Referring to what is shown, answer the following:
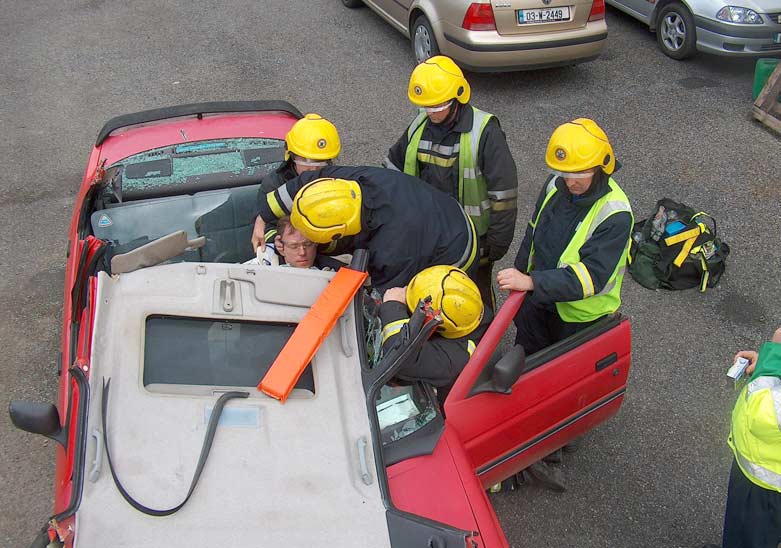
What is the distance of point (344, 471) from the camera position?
248 cm

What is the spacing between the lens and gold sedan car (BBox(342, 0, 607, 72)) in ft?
22.9

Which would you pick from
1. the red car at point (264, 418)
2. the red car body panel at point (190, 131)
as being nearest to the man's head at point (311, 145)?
the red car body panel at point (190, 131)

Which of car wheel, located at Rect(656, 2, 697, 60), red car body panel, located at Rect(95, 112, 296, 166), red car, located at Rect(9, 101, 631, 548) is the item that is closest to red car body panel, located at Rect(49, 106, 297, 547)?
red car body panel, located at Rect(95, 112, 296, 166)

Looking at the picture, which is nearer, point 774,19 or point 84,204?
point 84,204

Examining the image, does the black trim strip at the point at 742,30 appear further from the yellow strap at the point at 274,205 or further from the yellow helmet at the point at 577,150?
the yellow strap at the point at 274,205

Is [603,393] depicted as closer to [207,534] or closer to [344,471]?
[344,471]

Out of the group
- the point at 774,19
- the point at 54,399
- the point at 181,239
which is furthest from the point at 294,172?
the point at 774,19

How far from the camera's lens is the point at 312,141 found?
12.5ft

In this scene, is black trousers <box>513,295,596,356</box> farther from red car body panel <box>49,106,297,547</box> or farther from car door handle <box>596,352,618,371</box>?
red car body panel <box>49,106,297,547</box>

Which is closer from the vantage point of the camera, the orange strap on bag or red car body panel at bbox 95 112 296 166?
the orange strap on bag

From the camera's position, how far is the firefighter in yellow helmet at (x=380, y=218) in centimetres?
314

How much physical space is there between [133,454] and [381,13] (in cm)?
718

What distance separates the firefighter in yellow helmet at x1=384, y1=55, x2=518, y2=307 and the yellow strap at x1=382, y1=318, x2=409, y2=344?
1.27 meters

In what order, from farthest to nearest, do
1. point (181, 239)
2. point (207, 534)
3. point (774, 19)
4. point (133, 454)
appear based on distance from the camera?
point (774, 19), point (181, 239), point (133, 454), point (207, 534)
